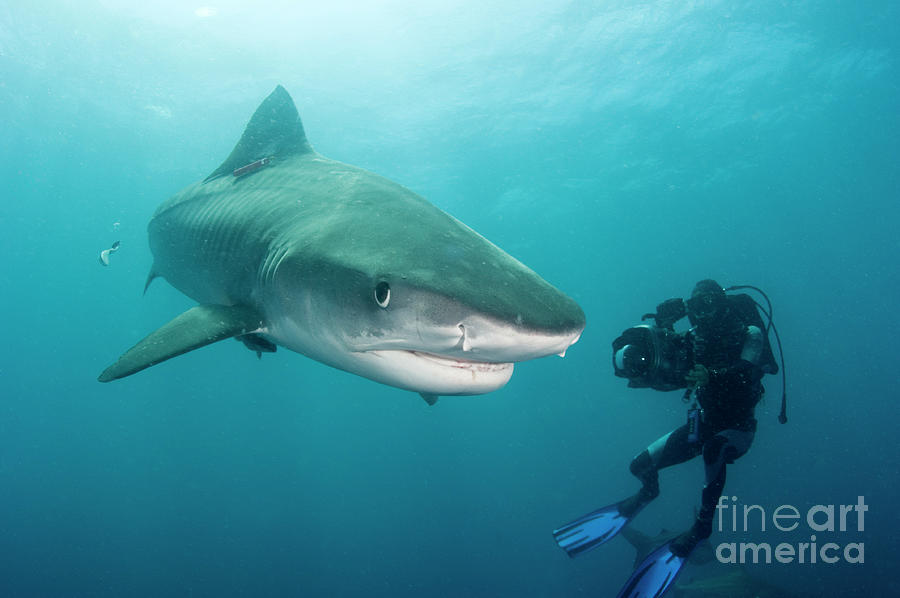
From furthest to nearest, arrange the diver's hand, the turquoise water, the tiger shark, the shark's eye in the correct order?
the turquoise water, the diver's hand, the shark's eye, the tiger shark

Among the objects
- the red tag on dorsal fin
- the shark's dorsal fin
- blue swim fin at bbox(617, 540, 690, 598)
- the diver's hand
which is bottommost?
blue swim fin at bbox(617, 540, 690, 598)

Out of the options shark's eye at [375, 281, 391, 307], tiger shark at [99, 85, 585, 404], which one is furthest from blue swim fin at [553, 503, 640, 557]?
shark's eye at [375, 281, 391, 307]

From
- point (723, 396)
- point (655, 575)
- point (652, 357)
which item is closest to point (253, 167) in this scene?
point (652, 357)

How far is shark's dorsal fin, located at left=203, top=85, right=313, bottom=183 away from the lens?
4.69 meters

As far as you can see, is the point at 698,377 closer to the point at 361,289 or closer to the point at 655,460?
the point at 655,460

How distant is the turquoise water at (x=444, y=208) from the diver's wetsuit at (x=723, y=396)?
15957mm

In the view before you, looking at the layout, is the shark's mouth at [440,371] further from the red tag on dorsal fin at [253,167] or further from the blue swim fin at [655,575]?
the blue swim fin at [655,575]

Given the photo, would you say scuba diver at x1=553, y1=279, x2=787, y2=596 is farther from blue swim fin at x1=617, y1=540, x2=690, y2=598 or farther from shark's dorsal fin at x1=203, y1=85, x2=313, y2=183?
shark's dorsal fin at x1=203, y1=85, x2=313, y2=183

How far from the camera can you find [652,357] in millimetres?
4742

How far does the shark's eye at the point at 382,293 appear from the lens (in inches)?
69.2

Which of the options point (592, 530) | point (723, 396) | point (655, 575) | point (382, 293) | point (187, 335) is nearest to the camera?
point (382, 293)

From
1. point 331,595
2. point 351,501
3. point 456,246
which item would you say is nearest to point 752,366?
point 456,246

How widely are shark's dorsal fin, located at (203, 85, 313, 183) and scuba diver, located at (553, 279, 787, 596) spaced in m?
4.18

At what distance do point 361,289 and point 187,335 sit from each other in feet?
4.76
